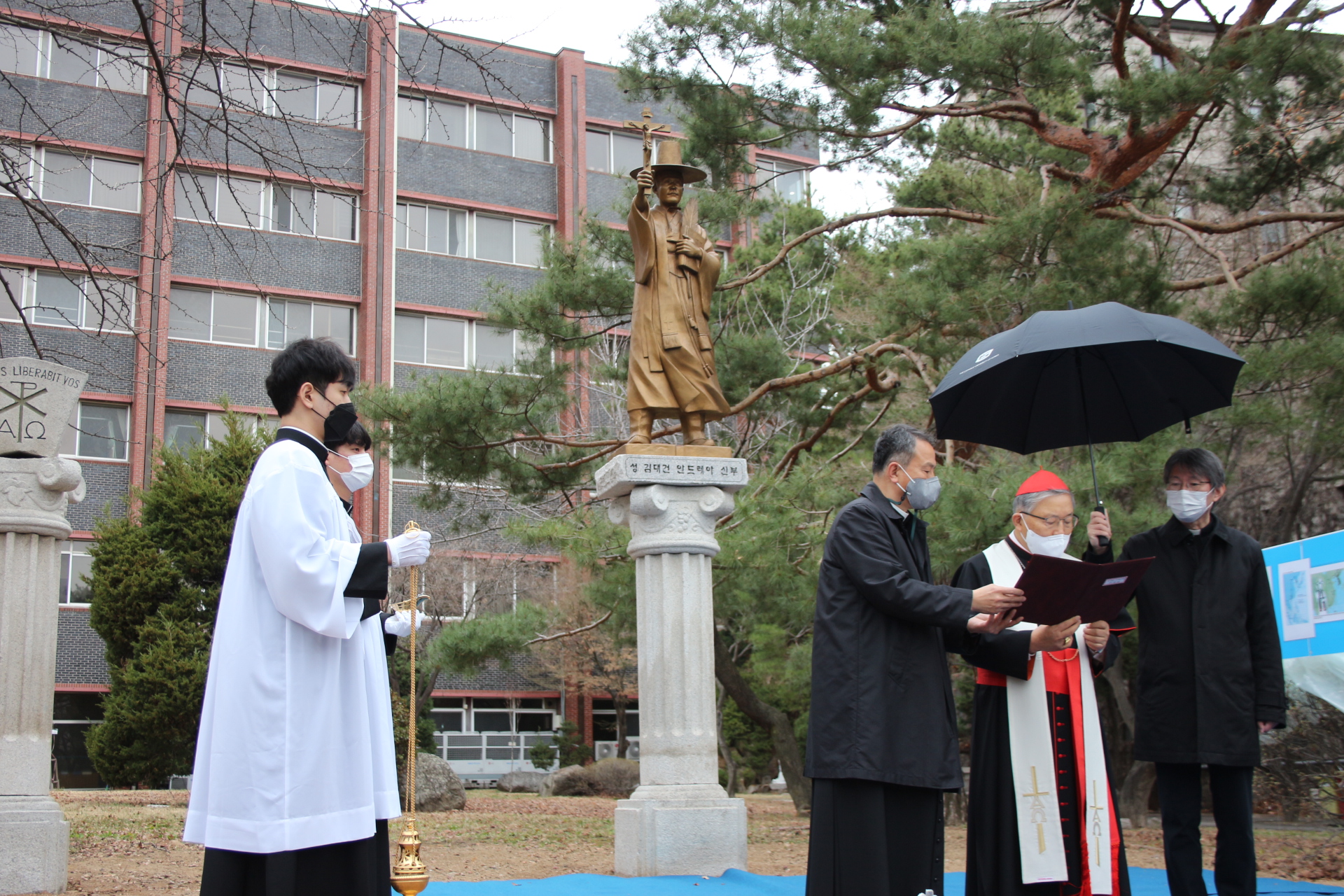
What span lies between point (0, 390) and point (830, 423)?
25.5 ft

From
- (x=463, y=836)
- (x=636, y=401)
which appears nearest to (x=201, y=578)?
(x=463, y=836)

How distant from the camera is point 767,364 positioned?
1187cm

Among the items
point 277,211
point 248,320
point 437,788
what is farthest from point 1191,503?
point 277,211

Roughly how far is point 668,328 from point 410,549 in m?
5.27

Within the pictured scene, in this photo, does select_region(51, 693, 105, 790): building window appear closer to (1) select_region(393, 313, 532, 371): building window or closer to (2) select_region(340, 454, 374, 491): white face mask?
(1) select_region(393, 313, 532, 371): building window

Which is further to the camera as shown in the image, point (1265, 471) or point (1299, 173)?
point (1265, 471)

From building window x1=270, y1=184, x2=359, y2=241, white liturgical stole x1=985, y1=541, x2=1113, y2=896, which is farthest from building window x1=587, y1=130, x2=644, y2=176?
white liturgical stole x1=985, y1=541, x2=1113, y2=896

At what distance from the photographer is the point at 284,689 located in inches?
123

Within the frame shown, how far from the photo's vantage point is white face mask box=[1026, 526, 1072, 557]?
4.56m

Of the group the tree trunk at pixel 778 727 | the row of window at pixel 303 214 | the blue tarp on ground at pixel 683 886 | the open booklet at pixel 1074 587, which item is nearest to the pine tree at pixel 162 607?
the row of window at pixel 303 214

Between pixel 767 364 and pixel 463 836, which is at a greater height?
pixel 767 364

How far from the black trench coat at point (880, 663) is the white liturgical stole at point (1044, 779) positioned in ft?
1.81

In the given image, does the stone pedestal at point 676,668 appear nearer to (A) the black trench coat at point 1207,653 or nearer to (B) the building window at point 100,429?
(A) the black trench coat at point 1207,653

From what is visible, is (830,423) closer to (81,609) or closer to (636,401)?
(636,401)
